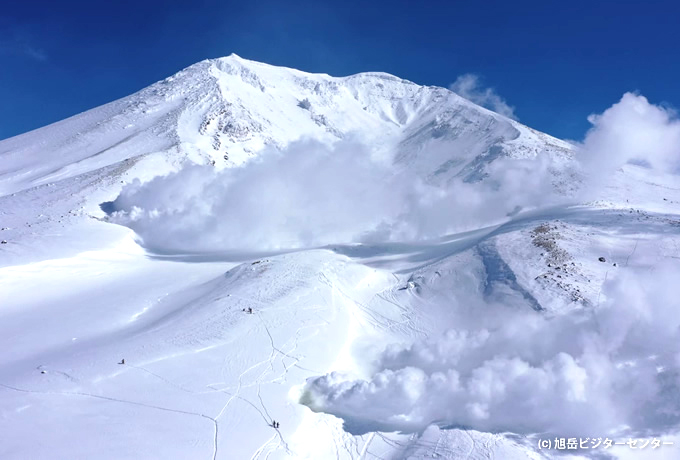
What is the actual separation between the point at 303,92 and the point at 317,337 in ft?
237

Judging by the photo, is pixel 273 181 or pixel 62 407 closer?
pixel 62 407

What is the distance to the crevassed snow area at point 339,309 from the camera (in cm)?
1464

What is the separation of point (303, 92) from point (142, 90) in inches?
1039

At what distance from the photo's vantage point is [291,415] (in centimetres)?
1561

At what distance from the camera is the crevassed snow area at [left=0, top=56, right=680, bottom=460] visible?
1464cm

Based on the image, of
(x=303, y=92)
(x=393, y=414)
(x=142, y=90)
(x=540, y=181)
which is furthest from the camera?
(x=303, y=92)

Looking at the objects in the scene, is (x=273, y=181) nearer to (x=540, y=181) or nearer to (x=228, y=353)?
(x=540, y=181)

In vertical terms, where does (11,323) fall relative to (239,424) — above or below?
above

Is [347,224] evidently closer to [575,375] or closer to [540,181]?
[540,181]

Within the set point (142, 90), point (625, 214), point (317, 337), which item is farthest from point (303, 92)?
point (317, 337)

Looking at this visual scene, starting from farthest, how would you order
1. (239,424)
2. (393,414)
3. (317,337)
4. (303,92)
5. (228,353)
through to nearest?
(303,92), (317,337), (228,353), (393,414), (239,424)

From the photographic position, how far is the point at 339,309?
2298 cm

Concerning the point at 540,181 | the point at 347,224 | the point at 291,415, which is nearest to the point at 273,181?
the point at 347,224

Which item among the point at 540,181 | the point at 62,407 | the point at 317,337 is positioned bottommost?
the point at 62,407
